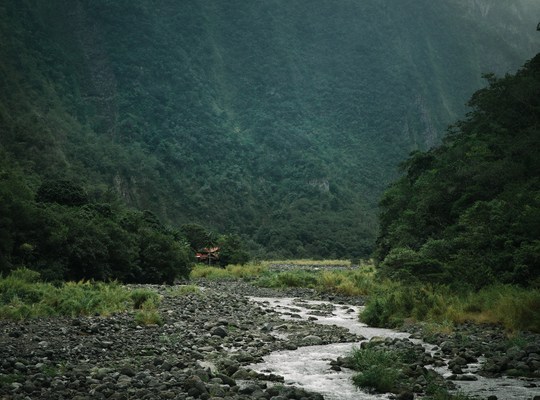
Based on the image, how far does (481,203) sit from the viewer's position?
29172 millimetres

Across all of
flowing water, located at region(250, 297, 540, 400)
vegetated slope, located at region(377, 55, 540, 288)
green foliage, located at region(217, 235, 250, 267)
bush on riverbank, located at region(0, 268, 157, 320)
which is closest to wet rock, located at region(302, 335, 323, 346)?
flowing water, located at region(250, 297, 540, 400)

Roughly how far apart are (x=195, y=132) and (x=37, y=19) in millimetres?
76010

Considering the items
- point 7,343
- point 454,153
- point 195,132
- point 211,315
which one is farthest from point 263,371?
point 195,132

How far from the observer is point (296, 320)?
23172 mm

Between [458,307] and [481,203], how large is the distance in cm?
994

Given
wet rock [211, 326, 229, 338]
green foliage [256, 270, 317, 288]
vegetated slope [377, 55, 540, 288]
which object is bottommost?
green foliage [256, 270, 317, 288]

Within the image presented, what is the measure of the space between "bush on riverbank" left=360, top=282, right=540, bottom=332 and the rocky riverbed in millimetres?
922

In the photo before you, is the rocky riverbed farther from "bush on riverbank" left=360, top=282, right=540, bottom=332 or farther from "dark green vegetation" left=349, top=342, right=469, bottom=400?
"bush on riverbank" left=360, top=282, right=540, bottom=332

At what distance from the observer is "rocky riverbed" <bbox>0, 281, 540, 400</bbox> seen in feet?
32.3

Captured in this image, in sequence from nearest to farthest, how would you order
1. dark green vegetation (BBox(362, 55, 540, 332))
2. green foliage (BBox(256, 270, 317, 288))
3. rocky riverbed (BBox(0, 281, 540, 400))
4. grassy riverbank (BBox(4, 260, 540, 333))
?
rocky riverbed (BBox(0, 281, 540, 400))
grassy riverbank (BBox(4, 260, 540, 333))
dark green vegetation (BBox(362, 55, 540, 332))
green foliage (BBox(256, 270, 317, 288))

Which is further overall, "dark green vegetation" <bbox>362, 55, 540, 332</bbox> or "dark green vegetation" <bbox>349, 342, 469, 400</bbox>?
"dark green vegetation" <bbox>362, 55, 540, 332</bbox>

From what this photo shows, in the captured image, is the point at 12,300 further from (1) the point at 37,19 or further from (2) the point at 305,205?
(1) the point at 37,19

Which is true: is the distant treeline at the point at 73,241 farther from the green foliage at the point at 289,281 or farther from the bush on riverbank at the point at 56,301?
the green foliage at the point at 289,281

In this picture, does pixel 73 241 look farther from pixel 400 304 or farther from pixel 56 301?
pixel 400 304
